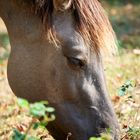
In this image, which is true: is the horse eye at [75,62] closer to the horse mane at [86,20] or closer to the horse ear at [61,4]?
the horse mane at [86,20]

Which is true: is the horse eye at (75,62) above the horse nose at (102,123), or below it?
above

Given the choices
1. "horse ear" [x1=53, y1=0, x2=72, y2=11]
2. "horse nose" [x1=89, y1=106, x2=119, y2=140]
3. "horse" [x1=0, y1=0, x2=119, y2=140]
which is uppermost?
"horse ear" [x1=53, y1=0, x2=72, y2=11]

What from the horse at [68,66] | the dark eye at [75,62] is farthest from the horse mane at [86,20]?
the dark eye at [75,62]

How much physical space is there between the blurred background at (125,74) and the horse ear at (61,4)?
697 millimetres

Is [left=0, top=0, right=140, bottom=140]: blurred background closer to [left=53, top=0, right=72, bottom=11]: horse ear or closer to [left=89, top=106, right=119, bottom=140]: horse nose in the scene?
[left=89, top=106, right=119, bottom=140]: horse nose

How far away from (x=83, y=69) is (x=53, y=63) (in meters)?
0.19

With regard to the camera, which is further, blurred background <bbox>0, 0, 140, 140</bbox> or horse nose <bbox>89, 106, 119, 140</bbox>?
blurred background <bbox>0, 0, 140, 140</bbox>

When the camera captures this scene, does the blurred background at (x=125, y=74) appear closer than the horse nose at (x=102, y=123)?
→ No

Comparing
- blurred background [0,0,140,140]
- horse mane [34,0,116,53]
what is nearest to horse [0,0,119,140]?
horse mane [34,0,116,53]

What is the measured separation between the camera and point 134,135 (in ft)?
11.8

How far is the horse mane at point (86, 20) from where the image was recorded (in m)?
3.25

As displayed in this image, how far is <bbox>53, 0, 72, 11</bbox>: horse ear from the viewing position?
10.6 ft

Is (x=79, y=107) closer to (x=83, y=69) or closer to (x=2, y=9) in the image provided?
(x=83, y=69)

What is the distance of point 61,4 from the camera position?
3258 millimetres
